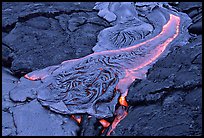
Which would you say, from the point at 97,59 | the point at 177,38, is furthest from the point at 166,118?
the point at 177,38

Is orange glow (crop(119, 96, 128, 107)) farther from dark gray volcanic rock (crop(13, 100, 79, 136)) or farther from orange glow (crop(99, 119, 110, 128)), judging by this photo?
dark gray volcanic rock (crop(13, 100, 79, 136))

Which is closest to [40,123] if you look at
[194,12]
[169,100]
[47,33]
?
[169,100]

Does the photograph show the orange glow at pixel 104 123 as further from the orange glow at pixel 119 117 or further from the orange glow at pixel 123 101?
the orange glow at pixel 123 101

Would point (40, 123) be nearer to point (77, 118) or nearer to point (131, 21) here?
point (77, 118)

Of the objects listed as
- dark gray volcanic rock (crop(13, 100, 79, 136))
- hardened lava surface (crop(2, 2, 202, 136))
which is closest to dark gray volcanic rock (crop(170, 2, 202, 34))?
hardened lava surface (crop(2, 2, 202, 136))

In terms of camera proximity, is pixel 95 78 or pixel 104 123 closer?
pixel 104 123

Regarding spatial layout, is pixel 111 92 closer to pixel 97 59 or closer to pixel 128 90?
pixel 128 90
